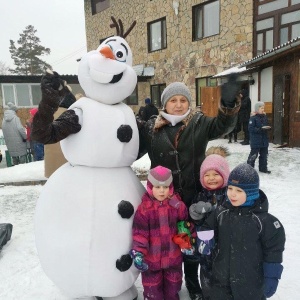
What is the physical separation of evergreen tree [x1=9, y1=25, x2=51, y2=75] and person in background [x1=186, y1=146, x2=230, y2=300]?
41.1 m

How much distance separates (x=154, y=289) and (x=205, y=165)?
954 millimetres

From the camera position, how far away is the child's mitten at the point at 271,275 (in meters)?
1.79

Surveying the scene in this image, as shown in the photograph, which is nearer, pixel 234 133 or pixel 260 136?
pixel 260 136

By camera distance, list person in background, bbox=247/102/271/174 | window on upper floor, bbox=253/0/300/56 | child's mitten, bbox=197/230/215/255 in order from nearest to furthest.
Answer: child's mitten, bbox=197/230/215/255 < person in background, bbox=247/102/271/174 < window on upper floor, bbox=253/0/300/56

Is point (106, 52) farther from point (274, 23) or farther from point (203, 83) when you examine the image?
point (203, 83)

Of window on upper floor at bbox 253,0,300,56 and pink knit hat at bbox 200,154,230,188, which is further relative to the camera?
window on upper floor at bbox 253,0,300,56

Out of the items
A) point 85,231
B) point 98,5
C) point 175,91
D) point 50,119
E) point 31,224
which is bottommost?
point 31,224

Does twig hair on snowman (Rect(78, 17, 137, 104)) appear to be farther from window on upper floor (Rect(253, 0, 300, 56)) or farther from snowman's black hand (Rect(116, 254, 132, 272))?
window on upper floor (Rect(253, 0, 300, 56))

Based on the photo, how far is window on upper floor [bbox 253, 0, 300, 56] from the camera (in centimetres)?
1045

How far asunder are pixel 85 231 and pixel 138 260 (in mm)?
383

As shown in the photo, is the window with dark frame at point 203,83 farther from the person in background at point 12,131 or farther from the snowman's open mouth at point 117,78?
the snowman's open mouth at point 117,78

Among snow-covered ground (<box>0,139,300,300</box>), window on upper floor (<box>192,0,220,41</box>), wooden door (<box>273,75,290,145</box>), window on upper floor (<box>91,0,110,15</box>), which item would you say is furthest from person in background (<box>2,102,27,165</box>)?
window on upper floor (<box>91,0,110,15</box>)

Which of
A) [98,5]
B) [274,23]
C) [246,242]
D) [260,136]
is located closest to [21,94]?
[98,5]

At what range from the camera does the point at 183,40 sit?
13852 millimetres
